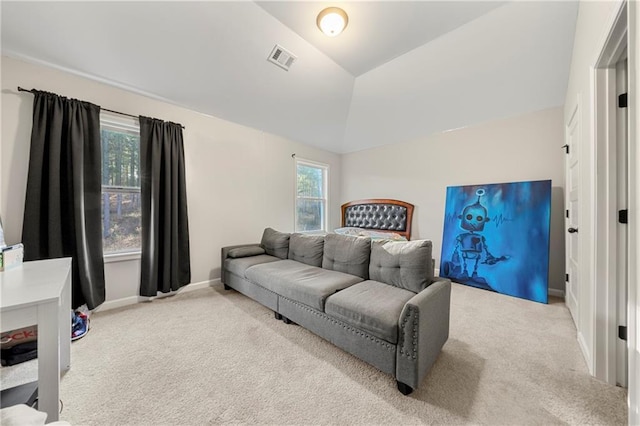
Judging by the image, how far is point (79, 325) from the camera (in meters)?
2.03

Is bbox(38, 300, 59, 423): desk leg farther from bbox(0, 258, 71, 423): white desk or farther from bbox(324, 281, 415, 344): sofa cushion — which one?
bbox(324, 281, 415, 344): sofa cushion

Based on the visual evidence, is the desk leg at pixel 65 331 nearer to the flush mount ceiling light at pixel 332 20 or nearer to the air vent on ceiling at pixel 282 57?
the air vent on ceiling at pixel 282 57

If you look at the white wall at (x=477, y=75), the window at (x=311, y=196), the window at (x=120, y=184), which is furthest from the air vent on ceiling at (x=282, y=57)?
the window at (x=311, y=196)

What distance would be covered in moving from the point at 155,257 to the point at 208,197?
99 cm

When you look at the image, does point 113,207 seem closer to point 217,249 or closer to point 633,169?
point 217,249

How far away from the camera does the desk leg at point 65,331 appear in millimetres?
1576

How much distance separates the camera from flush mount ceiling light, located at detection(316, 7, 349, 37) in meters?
2.03

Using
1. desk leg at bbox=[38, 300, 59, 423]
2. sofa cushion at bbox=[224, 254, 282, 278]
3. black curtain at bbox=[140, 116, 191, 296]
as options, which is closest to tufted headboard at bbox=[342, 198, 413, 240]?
sofa cushion at bbox=[224, 254, 282, 278]

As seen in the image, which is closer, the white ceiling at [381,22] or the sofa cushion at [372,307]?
the sofa cushion at [372,307]

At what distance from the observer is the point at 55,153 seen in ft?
7.02

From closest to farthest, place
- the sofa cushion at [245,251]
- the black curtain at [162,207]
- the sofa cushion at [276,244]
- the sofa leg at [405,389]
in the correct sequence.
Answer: the sofa leg at [405,389], the black curtain at [162,207], the sofa cushion at [245,251], the sofa cushion at [276,244]

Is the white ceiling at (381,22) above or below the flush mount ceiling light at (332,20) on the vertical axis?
above

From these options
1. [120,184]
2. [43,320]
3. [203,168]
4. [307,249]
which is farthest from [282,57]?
[43,320]

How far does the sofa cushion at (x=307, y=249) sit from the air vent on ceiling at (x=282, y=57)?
205 centimetres
